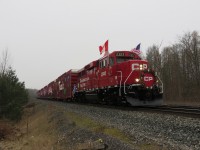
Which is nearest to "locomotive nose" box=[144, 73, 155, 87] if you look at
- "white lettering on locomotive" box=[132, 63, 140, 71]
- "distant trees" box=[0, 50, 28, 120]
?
"white lettering on locomotive" box=[132, 63, 140, 71]

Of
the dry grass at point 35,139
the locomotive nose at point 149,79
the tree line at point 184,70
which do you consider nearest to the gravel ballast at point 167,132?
the dry grass at point 35,139

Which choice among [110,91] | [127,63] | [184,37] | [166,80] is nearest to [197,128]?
[127,63]

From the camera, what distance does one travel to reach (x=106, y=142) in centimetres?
814

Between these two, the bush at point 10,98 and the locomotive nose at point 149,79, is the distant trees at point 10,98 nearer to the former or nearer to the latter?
the bush at point 10,98

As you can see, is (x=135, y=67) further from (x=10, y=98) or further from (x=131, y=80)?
(x=10, y=98)

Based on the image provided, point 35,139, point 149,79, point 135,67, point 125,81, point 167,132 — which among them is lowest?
point 35,139

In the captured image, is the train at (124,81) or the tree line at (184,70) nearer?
the train at (124,81)

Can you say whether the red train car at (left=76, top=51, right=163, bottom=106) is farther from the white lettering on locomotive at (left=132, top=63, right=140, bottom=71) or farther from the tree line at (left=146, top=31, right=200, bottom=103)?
the tree line at (left=146, top=31, right=200, bottom=103)

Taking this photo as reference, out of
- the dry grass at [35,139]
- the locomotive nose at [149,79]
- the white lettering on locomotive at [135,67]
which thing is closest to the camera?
the dry grass at [35,139]

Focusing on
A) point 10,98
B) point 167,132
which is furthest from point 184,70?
point 167,132

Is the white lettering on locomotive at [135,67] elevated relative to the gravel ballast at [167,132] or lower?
elevated

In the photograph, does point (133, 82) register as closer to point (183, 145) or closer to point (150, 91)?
point (150, 91)

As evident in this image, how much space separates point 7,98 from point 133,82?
84.9 feet

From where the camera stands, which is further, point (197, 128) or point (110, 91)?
point (110, 91)
